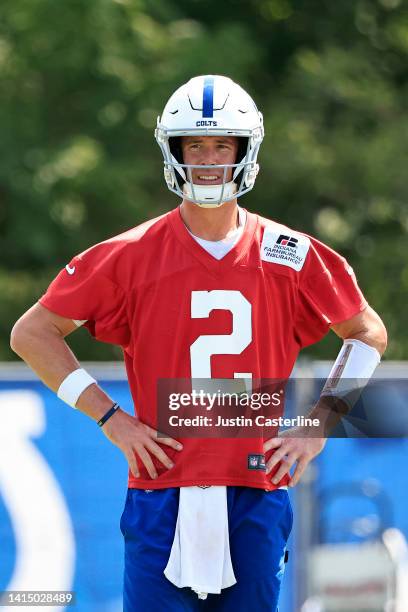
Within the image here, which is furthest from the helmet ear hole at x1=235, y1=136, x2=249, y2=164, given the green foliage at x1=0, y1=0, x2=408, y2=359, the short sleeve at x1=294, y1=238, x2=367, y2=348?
the green foliage at x1=0, y1=0, x2=408, y2=359

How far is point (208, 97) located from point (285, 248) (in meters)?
0.55

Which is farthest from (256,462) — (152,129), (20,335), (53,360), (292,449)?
(152,129)

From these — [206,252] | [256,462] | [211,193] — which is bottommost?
[256,462]

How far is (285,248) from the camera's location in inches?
159

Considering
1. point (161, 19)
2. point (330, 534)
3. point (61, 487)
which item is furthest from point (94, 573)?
point (161, 19)

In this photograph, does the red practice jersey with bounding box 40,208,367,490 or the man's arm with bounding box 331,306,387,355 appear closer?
the red practice jersey with bounding box 40,208,367,490

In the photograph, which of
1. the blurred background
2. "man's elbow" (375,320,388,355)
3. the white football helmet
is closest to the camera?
the white football helmet

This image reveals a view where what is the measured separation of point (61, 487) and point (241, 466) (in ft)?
6.25

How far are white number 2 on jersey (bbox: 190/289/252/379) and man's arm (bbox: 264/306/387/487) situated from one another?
0.28 meters

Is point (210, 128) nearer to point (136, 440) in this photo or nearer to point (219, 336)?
point (219, 336)

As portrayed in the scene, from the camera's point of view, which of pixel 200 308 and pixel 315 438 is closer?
pixel 200 308

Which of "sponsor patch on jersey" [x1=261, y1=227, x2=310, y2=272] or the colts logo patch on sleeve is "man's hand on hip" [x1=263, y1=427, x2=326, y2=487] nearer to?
the colts logo patch on sleeve

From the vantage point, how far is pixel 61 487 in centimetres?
561

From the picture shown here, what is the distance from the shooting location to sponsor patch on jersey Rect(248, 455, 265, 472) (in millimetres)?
3896
